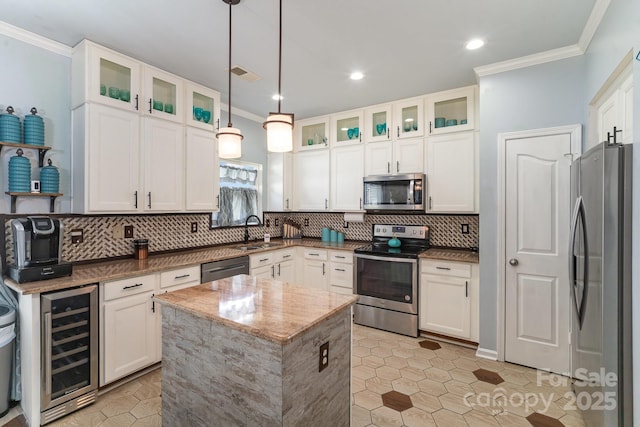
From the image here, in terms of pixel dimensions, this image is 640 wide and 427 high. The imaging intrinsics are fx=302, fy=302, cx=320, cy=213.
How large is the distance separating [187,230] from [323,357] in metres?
2.59

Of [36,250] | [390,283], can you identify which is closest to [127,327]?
[36,250]

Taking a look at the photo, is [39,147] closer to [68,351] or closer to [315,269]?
[68,351]

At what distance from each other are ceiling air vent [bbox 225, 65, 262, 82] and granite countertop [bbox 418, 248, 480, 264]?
2547 millimetres

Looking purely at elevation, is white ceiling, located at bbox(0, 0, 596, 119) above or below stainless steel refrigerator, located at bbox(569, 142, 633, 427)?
above

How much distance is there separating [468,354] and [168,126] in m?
3.66

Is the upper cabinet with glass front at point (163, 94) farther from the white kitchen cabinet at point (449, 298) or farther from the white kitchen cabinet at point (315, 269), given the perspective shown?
the white kitchen cabinet at point (449, 298)

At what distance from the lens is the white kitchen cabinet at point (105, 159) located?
2.38 metres

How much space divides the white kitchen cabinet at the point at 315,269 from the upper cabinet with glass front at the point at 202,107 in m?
2.00

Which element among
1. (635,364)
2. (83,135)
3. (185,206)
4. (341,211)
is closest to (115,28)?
(83,135)

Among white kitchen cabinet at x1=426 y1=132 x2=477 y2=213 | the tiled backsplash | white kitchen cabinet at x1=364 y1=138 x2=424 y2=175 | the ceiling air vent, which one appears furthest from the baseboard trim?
the ceiling air vent

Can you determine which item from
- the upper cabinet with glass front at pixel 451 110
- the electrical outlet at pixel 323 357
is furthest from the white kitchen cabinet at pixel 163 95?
the upper cabinet with glass front at pixel 451 110

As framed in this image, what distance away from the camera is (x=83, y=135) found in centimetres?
238

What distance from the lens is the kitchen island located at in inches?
50.4

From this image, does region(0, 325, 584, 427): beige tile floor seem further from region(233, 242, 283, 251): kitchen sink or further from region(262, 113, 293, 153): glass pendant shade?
region(262, 113, 293, 153): glass pendant shade
